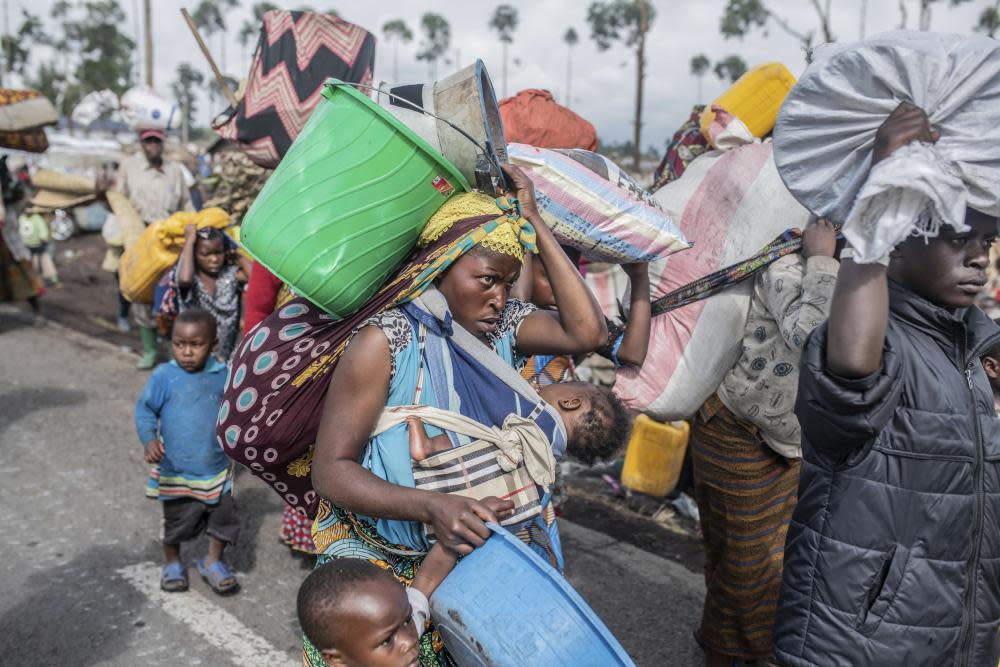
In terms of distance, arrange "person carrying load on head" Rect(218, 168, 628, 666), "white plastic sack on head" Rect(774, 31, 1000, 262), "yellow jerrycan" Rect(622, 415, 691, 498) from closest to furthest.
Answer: "white plastic sack on head" Rect(774, 31, 1000, 262) < "person carrying load on head" Rect(218, 168, 628, 666) < "yellow jerrycan" Rect(622, 415, 691, 498)

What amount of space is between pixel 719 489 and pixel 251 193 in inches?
341

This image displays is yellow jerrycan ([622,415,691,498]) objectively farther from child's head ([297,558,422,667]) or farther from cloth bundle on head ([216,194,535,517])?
child's head ([297,558,422,667])

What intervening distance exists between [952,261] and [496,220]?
3.34 feet

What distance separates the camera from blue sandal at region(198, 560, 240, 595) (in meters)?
3.83

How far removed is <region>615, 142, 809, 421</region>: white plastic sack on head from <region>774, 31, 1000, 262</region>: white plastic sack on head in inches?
44.6

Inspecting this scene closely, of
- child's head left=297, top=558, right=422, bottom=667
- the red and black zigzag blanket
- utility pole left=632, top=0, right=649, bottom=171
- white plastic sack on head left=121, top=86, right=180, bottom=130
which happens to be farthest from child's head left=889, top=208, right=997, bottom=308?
utility pole left=632, top=0, right=649, bottom=171

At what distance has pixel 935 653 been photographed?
184 cm

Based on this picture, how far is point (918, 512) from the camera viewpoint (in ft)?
5.98

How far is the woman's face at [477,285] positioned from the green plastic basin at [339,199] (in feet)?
0.60

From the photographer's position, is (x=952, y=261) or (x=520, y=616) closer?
(x=520, y=616)

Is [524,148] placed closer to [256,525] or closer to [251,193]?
[256,525]

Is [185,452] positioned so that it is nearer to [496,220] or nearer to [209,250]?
[209,250]

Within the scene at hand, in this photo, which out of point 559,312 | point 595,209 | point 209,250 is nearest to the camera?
point 559,312

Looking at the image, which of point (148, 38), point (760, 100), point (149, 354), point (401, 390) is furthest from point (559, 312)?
point (148, 38)
